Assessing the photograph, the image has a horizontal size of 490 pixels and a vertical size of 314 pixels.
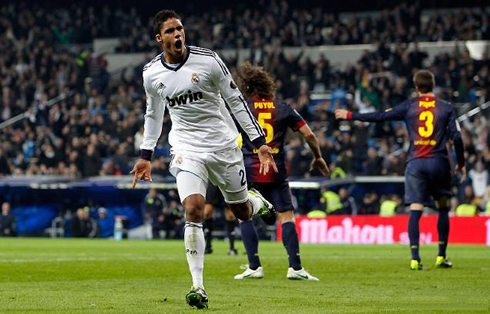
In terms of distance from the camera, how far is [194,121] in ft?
27.6

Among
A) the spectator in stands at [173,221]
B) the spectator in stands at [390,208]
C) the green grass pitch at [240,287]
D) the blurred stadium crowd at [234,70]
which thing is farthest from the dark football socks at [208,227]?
the spectator in stands at [173,221]

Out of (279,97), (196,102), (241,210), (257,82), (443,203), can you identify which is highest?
(279,97)

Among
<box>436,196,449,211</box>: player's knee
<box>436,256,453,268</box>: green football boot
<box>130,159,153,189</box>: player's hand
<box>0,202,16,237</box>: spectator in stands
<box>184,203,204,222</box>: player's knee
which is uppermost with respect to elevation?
<box>130,159,153,189</box>: player's hand

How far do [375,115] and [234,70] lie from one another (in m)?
20.5

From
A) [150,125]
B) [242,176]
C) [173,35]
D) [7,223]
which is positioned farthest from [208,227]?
[7,223]

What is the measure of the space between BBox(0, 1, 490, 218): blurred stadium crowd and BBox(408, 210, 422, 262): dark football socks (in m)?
11.8

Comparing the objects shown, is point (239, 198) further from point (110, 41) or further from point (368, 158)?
point (110, 41)

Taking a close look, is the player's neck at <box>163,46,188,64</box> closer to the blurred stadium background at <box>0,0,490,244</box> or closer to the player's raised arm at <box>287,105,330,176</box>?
the player's raised arm at <box>287,105,330,176</box>

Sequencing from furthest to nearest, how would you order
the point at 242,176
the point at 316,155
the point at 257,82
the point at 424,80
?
the point at 424,80
the point at 257,82
the point at 316,155
the point at 242,176

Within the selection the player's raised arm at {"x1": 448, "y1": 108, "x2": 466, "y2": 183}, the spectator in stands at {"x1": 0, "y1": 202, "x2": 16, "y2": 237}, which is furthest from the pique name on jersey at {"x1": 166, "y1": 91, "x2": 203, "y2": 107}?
the spectator in stands at {"x1": 0, "y1": 202, "x2": 16, "y2": 237}

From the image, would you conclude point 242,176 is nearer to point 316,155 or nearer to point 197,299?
point 197,299

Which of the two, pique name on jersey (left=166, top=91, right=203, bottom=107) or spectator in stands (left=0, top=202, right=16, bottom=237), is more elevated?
pique name on jersey (left=166, top=91, right=203, bottom=107)

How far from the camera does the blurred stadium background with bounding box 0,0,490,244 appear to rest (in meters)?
26.3

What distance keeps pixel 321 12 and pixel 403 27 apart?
453 centimetres
